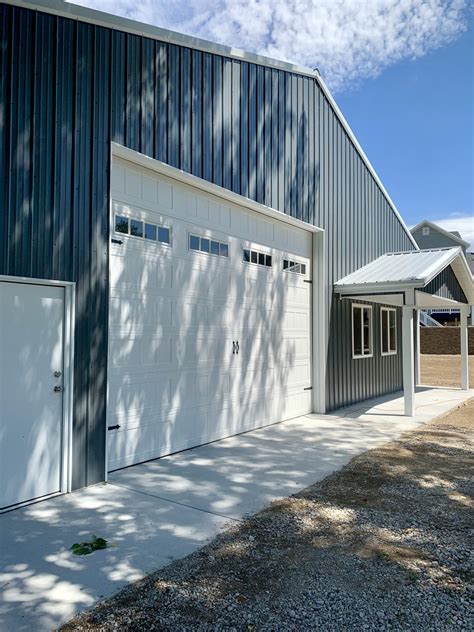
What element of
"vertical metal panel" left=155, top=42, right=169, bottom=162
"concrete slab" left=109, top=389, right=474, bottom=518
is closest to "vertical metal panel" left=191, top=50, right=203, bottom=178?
"vertical metal panel" left=155, top=42, right=169, bottom=162

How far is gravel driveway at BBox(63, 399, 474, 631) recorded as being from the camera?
8.46ft

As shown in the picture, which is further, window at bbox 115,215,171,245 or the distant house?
the distant house

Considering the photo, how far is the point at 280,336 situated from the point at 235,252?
1.98 m

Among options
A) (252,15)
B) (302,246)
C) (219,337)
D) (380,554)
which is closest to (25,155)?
(219,337)

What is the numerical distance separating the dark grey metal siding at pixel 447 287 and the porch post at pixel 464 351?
41 cm

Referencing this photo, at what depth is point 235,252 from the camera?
24.4ft

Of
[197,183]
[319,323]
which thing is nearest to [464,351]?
[319,323]

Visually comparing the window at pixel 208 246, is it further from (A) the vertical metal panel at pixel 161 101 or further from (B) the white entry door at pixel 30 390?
(B) the white entry door at pixel 30 390

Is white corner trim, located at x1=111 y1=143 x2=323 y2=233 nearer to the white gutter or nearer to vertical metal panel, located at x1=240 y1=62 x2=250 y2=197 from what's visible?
vertical metal panel, located at x1=240 y1=62 x2=250 y2=197

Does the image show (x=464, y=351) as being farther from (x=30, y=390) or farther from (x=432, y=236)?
(x=432, y=236)

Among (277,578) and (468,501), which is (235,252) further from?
(277,578)

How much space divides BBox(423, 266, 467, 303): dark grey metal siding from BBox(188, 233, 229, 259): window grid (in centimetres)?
553

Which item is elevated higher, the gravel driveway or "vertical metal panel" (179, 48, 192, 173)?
"vertical metal panel" (179, 48, 192, 173)

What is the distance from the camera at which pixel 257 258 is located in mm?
8000
